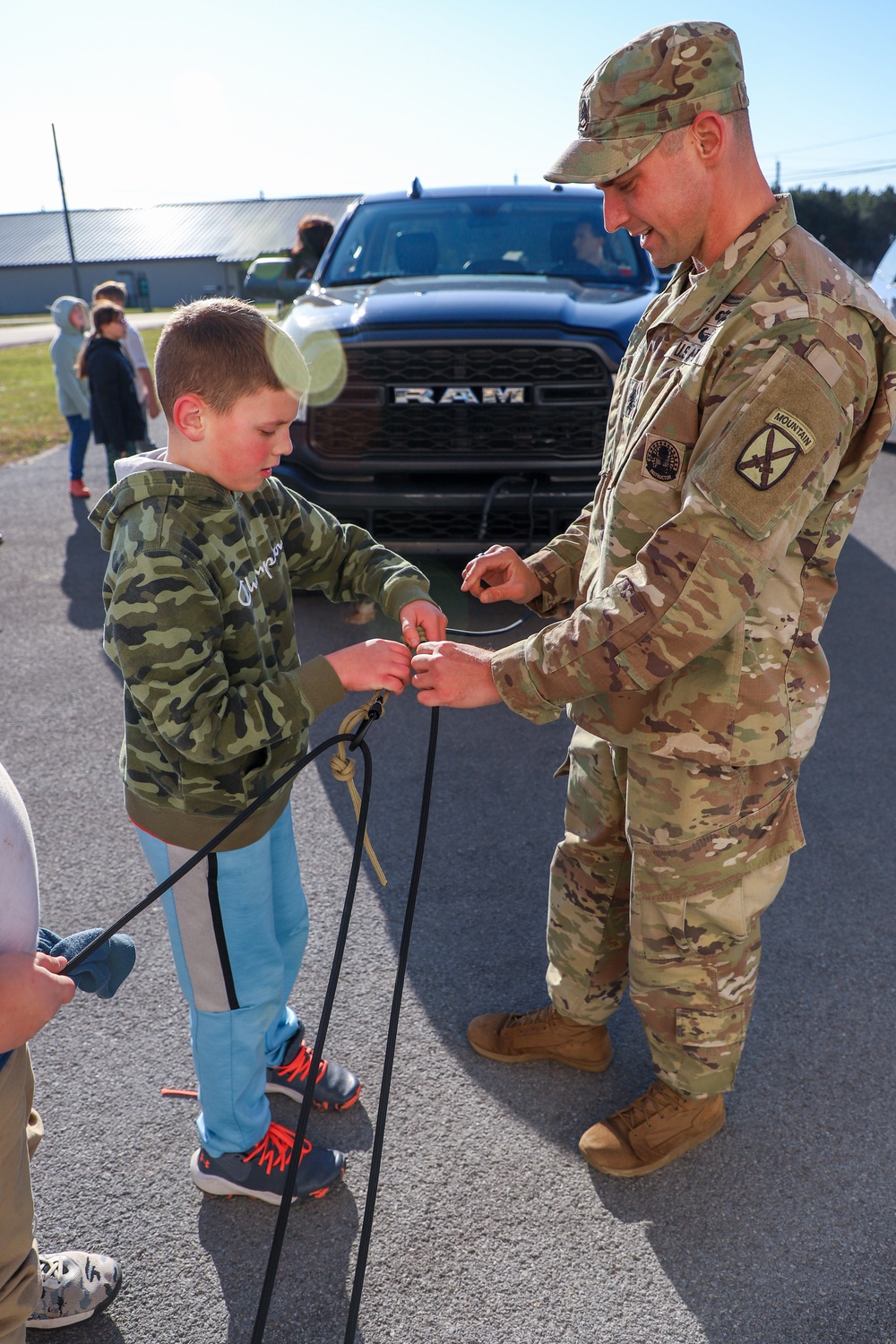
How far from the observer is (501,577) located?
2330 mm

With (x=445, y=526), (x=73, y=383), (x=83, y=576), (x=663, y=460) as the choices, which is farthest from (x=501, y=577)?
(x=73, y=383)

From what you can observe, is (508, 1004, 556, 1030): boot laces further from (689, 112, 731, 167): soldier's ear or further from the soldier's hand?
(689, 112, 731, 167): soldier's ear

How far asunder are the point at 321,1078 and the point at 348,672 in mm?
1176

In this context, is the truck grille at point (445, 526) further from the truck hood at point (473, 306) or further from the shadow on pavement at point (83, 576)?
the shadow on pavement at point (83, 576)

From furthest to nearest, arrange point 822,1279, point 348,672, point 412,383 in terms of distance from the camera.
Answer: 1. point 412,383
2. point 822,1279
3. point 348,672

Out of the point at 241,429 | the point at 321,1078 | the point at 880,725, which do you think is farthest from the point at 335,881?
the point at 880,725

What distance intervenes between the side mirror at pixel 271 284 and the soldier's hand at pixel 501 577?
4.14 m

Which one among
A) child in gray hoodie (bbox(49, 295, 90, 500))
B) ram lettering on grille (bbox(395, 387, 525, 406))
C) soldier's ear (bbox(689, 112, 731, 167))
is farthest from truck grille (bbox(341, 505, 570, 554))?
child in gray hoodie (bbox(49, 295, 90, 500))

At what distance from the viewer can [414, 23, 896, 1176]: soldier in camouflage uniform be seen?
62.8 inches

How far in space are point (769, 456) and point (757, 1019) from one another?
1741mm

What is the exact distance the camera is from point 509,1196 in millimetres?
2100

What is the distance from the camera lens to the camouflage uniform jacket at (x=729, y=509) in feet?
5.13

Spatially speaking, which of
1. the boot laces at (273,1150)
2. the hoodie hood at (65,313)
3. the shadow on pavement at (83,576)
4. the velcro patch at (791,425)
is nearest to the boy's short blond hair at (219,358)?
the velcro patch at (791,425)

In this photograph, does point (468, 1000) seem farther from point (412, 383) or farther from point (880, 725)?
point (412, 383)
